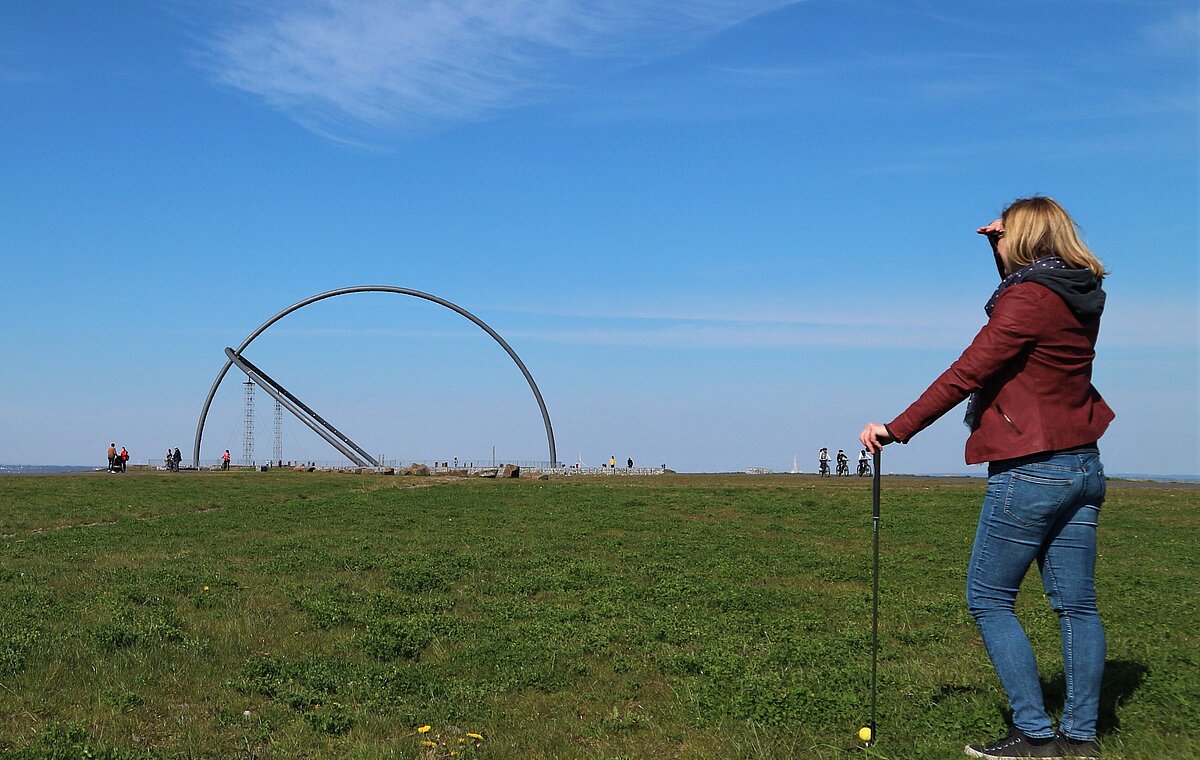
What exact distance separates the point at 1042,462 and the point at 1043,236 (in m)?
1.39

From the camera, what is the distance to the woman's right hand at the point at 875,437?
5.93 meters

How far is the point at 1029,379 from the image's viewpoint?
5.65 m

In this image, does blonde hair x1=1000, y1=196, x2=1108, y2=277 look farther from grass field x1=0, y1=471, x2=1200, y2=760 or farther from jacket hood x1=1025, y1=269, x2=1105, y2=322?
grass field x1=0, y1=471, x2=1200, y2=760

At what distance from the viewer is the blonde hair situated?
569cm

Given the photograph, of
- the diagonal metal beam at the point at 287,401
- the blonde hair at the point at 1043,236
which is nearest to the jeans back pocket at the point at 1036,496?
the blonde hair at the point at 1043,236

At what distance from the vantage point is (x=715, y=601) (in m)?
12.3

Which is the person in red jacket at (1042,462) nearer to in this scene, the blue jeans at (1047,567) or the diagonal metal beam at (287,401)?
the blue jeans at (1047,567)

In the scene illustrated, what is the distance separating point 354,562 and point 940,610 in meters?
9.34

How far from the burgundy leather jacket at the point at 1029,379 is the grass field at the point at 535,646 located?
193 cm

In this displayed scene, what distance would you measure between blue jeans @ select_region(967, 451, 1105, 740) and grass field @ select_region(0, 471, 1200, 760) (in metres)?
0.47

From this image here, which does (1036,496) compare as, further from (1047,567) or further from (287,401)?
(287,401)

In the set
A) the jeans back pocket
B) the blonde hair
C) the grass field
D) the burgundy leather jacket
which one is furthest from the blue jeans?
the blonde hair

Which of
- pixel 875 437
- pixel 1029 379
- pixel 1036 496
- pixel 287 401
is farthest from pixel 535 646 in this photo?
pixel 287 401

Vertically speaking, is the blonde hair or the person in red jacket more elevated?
the blonde hair
